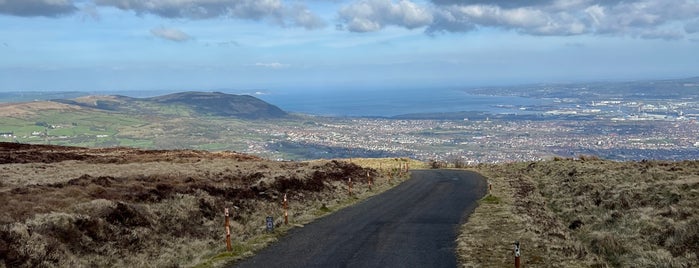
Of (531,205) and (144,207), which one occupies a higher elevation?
(144,207)

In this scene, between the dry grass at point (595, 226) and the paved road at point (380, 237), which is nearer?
the dry grass at point (595, 226)

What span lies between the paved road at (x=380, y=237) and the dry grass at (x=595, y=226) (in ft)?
2.74

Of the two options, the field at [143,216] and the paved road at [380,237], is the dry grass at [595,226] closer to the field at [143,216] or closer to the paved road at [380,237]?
the paved road at [380,237]

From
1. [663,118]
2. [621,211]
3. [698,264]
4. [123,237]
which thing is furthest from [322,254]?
[663,118]

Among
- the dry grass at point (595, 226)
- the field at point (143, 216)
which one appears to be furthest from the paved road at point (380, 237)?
the field at point (143, 216)

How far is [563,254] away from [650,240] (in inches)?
109

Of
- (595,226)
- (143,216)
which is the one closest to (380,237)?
(143,216)

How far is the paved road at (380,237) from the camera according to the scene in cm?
1289

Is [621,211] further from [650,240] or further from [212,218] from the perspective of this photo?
[212,218]

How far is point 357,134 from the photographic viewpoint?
7087 inches

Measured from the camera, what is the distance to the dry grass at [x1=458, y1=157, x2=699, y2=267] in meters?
12.6

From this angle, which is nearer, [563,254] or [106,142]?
[563,254]

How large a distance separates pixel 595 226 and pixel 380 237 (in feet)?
24.5

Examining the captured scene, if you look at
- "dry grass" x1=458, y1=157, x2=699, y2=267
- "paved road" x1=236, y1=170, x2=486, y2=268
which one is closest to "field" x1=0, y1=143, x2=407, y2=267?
"paved road" x1=236, y1=170, x2=486, y2=268
